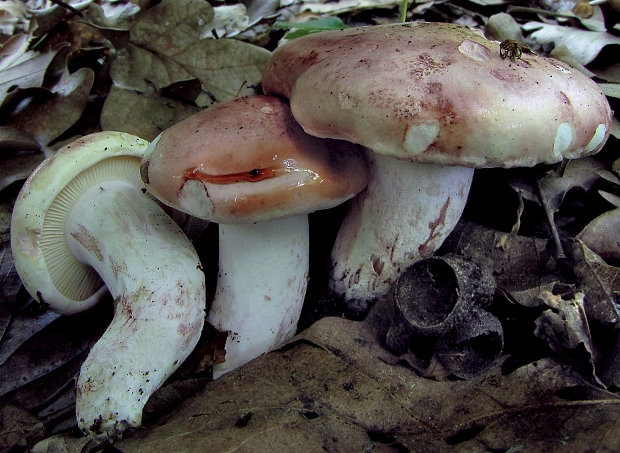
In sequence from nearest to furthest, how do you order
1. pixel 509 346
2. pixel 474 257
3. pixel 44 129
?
1. pixel 509 346
2. pixel 474 257
3. pixel 44 129

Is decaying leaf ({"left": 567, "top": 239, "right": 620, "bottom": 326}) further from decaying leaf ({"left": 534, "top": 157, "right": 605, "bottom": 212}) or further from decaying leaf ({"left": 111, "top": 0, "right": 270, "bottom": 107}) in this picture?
decaying leaf ({"left": 111, "top": 0, "right": 270, "bottom": 107})

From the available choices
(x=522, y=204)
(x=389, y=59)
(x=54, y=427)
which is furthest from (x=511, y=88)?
(x=54, y=427)

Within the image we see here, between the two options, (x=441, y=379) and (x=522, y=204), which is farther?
(x=522, y=204)

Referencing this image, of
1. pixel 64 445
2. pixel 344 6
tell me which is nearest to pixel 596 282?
pixel 64 445

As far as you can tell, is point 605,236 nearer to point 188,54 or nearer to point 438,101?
point 438,101

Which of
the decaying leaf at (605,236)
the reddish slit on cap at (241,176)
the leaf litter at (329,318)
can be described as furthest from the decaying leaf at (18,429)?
the decaying leaf at (605,236)

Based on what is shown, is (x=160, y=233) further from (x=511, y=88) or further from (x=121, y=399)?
(x=511, y=88)
